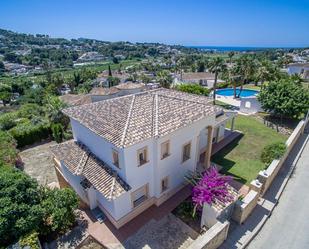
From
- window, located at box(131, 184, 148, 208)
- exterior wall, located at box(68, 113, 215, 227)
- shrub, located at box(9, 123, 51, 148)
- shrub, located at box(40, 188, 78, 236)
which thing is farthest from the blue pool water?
shrub, located at box(40, 188, 78, 236)

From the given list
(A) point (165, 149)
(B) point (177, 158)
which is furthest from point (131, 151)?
(B) point (177, 158)

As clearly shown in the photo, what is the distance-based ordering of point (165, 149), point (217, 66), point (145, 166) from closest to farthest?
point (145, 166) < point (165, 149) < point (217, 66)

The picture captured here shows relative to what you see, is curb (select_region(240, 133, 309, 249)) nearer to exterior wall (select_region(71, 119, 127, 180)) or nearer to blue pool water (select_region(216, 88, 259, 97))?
exterior wall (select_region(71, 119, 127, 180))

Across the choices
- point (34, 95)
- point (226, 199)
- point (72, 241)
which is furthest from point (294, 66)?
point (34, 95)

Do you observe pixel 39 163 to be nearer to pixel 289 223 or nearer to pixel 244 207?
pixel 244 207

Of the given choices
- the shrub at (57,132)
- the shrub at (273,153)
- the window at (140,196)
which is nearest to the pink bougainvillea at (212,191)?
the window at (140,196)

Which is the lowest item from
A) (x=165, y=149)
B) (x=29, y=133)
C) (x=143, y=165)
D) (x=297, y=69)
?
(x=29, y=133)
